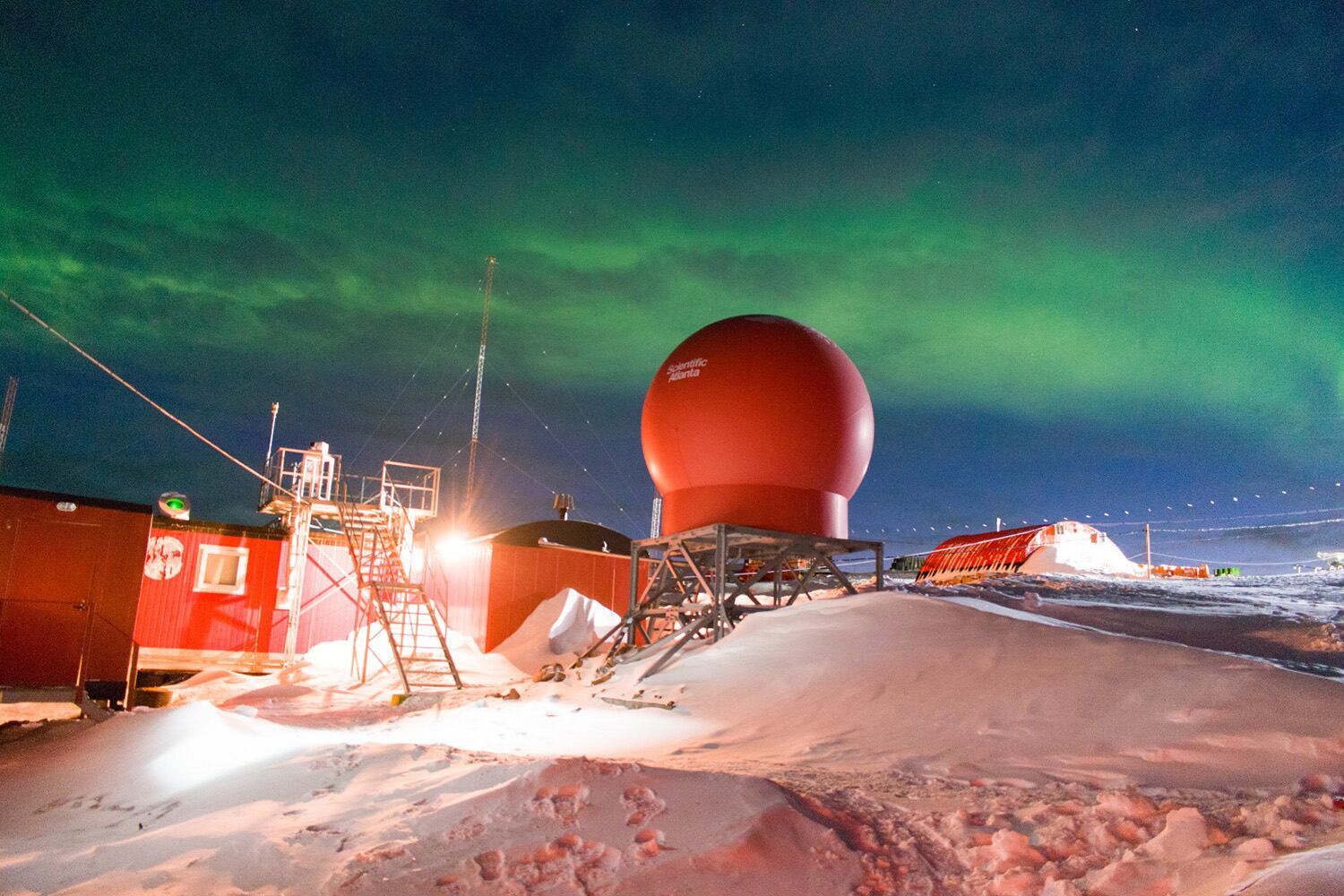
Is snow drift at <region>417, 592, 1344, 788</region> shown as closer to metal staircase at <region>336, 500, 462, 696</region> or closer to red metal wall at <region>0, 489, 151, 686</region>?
red metal wall at <region>0, 489, 151, 686</region>

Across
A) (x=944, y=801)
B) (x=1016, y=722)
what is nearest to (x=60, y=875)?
(x=944, y=801)

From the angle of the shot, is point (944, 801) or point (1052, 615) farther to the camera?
point (1052, 615)

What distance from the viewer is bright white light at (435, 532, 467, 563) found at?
22594 mm

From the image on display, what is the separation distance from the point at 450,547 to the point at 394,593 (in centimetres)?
462

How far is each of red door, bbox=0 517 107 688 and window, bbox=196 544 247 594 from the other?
9483 millimetres

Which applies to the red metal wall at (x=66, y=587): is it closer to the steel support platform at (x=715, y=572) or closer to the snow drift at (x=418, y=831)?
the snow drift at (x=418, y=831)

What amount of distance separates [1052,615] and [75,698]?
43.8 feet

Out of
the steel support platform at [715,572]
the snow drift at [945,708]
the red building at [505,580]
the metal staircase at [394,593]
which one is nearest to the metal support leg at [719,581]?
the steel support platform at [715,572]

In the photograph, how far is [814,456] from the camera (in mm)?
12867

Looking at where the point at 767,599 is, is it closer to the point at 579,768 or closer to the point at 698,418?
the point at 698,418

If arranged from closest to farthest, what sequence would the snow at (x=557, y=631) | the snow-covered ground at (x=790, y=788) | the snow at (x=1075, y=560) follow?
the snow-covered ground at (x=790, y=788), the snow at (x=557, y=631), the snow at (x=1075, y=560)

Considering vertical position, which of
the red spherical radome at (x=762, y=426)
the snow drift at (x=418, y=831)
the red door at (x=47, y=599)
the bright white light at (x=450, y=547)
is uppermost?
the red spherical radome at (x=762, y=426)

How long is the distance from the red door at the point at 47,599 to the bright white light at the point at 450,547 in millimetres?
11939

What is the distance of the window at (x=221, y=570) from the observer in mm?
19234
